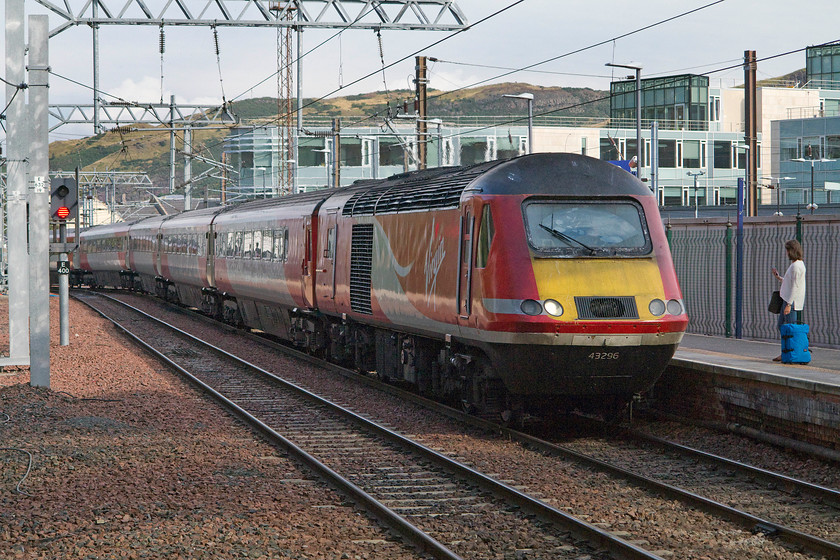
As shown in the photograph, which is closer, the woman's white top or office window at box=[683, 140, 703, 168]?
the woman's white top

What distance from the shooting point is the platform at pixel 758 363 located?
1151 centimetres

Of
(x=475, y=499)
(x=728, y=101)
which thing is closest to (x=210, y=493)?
(x=475, y=499)

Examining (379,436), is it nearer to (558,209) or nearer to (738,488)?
(558,209)

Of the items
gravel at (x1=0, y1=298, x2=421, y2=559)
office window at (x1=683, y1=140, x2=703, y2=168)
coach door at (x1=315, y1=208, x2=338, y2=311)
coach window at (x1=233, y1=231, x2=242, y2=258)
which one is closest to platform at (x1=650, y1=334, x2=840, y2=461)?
gravel at (x1=0, y1=298, x2=421, y2=559)

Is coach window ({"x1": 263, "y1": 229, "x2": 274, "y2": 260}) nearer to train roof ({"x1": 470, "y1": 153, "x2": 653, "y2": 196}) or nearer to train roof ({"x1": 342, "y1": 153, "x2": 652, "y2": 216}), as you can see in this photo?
Result: train roof ({"x1": 342, "y1": 153, "x2": 652, "y2": 216})

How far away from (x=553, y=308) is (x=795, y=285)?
14.3ft

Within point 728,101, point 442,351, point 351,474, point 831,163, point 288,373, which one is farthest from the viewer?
point 728,101

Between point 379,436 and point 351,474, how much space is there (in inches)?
85.3

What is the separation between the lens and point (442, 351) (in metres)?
13.9

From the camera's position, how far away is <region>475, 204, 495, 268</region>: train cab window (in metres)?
11.9

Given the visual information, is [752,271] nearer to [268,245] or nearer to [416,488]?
[416,488]

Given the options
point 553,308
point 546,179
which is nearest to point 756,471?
point 553,308

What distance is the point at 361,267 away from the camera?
56.0 ft

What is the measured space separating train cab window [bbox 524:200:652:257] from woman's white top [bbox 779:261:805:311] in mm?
3032
